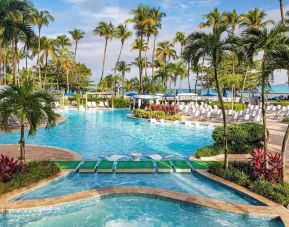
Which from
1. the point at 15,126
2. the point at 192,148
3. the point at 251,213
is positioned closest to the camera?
the point at 251,213

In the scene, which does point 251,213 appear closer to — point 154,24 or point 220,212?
point 220,212

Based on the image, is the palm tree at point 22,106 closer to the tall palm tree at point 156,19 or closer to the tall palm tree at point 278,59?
the tall palm tree at point 278,59

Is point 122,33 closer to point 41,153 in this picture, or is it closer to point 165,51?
point 165,51

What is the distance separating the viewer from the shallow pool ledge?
759 centimetres

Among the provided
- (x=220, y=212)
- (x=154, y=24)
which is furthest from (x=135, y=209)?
(x=154, y=24)

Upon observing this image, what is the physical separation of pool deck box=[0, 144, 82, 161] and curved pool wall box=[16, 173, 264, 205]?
2.31 m

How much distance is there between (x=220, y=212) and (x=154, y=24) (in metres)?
43.3

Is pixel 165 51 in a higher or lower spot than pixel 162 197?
higher

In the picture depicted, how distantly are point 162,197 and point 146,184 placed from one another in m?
1.44

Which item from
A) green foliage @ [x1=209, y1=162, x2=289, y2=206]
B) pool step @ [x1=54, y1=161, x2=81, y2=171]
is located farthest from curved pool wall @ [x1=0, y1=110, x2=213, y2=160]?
green foliage @ [x1=209, y1=162, x2=289, y2=206]

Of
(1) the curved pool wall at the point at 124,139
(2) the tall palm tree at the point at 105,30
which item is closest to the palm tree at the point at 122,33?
(2) the tall palm tree at the point at 105,30

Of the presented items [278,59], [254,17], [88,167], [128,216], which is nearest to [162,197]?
[128,216]

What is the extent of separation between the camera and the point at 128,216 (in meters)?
7.97

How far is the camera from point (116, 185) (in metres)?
10.0
